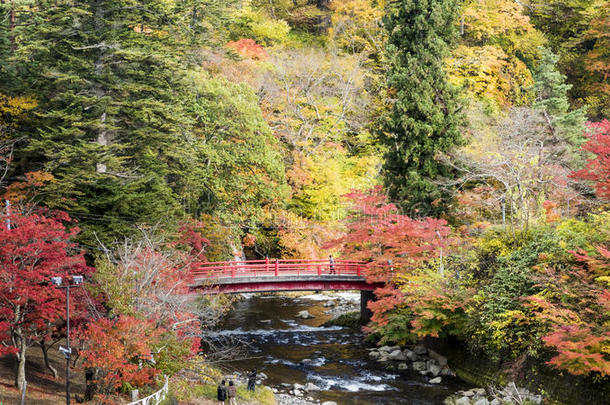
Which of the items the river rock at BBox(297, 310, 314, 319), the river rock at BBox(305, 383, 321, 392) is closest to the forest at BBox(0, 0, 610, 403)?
the river rock at BBox(297, 310, 314, 319)

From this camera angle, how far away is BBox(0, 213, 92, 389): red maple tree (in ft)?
59.4

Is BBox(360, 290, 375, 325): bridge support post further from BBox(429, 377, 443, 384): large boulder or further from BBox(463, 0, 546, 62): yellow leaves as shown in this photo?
BBox(463, 0, 546, 62): yellow leaves

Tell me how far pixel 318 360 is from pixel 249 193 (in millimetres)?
10827

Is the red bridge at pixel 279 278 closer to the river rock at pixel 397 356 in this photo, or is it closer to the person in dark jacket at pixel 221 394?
the river rock at pixel 397 356

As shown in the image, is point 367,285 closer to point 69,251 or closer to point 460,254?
point 460,254

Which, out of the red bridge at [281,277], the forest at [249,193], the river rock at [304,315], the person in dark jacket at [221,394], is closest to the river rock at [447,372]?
the forest at [249,193]

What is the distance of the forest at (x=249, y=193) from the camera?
19.5 meters

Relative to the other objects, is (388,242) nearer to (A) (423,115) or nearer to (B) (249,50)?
(A) (423,115)

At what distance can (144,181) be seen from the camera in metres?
27.1

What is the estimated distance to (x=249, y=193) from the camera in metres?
34.5

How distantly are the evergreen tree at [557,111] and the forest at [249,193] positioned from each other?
0.19 meters

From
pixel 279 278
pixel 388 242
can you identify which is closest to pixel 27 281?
pixel 279 278

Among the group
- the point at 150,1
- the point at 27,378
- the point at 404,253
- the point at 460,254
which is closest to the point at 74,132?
the point at 150,1

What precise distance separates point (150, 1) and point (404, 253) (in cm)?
1831
